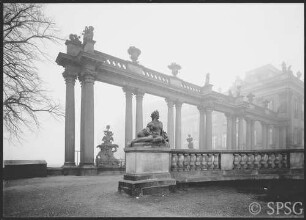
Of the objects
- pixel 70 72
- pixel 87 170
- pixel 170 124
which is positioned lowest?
pixel 87 170

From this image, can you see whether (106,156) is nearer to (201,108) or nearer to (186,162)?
(186,162)

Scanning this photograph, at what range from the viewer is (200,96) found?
21875 millimetres

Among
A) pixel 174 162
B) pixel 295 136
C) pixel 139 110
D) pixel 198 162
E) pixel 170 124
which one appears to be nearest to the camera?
pixel 174 162

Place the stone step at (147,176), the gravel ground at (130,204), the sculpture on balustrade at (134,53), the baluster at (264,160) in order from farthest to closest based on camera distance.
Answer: the sculpture on balustrade at (134,53) → the baluster at (264,160) → the stone step at (147,176) → the gravel ground at (130,204)

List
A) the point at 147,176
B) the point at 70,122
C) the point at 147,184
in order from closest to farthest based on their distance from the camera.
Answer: the point at 147,184 → the point at 147,176 → the point at 70,122

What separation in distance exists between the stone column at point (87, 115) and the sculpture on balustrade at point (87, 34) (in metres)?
2.12

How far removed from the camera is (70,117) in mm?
14008

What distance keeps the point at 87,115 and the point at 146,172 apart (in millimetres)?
8003

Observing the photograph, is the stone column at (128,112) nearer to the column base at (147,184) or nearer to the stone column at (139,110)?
the stone column at (139,110)

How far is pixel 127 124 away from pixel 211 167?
898 cm

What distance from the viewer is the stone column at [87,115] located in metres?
13.5

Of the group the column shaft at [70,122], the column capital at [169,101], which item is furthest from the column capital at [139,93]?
the column shaft at [70,122]

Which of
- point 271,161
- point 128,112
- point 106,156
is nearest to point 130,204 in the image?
point 271,161

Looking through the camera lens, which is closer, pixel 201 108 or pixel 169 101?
pixel 169 101
